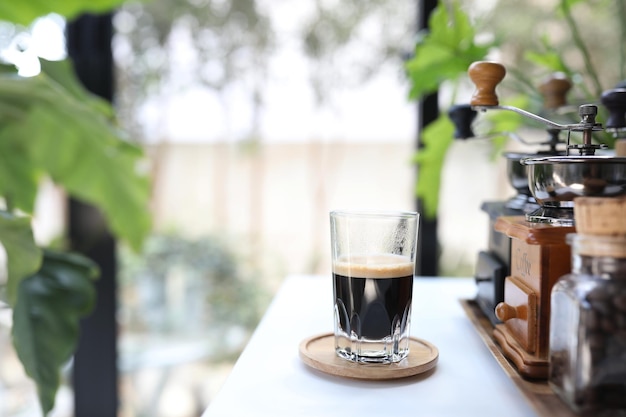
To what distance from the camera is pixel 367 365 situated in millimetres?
783

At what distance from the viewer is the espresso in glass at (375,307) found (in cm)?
81

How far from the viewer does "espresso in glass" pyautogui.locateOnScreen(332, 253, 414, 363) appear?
0.81 metres

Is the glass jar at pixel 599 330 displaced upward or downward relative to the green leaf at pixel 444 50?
downward

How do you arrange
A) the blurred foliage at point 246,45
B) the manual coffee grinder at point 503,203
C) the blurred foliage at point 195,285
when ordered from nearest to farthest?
the manual coffee grinder at point 503,203, the blurred foliage at point 246,45, the blurred foliage at point 195,285

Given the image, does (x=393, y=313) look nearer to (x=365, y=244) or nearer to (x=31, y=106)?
(x=365, y=244)

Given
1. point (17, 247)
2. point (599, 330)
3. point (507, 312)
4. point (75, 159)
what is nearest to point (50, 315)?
point (17, 247)

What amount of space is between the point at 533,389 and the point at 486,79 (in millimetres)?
451

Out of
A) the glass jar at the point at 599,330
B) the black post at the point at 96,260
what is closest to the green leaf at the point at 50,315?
the black post at the point at 96,260

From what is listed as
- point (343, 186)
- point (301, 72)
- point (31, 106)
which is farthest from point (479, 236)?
point (31, 106)

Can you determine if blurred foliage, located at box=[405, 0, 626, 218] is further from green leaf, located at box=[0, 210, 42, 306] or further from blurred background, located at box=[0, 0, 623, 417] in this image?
green leaf, located at box=[0, 210, 42, 306]

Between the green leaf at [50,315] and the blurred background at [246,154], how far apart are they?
698 mm

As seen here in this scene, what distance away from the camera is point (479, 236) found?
Answer: 1950 millimetres

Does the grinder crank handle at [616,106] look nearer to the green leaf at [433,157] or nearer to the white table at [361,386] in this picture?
the white table at [361,386]

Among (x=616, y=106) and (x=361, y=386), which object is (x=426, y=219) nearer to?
(x=616, y=106)
